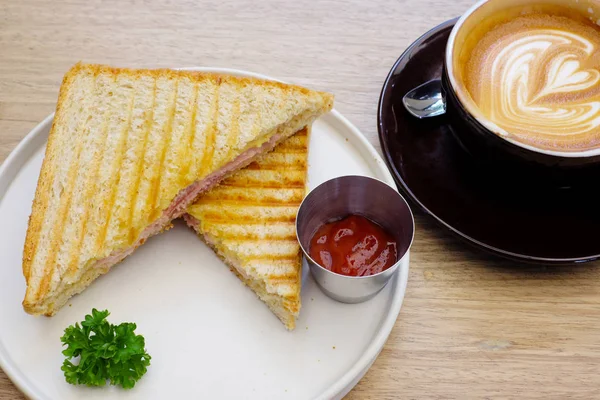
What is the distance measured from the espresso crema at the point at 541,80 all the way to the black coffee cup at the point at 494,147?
7cm

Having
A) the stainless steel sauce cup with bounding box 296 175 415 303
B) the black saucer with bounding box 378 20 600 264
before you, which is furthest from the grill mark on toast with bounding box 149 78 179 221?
the black saucer with bounding box 378 20 600 264

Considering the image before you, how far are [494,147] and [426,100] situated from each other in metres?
0.50

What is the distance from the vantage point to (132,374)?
2.07 meters

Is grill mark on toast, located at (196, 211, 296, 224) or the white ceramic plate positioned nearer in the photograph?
the white ceramic plate

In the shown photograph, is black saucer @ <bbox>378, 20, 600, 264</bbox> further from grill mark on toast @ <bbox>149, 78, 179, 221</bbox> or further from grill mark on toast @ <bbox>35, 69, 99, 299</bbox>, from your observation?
grill mark on toast @ <bbox>35, 69, 99, 299</bbox>

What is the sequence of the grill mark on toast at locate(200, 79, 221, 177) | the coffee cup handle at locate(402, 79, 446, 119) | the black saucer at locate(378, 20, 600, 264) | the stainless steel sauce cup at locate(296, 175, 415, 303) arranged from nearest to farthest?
1. the stainless steel sauce cup at locate(296, 175, 415, 303)
2. the black saucer at locate(378, 20, 600, 264)
3. the grill mark on toast at locate(200, 79, 221, 177)
4. the coffee cup handle at locate(402, 79, 446, 119)

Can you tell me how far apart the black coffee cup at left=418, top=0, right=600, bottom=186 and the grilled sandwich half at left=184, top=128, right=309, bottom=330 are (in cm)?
68

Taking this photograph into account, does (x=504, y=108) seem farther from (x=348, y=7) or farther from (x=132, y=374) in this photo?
(x=132, y=374)

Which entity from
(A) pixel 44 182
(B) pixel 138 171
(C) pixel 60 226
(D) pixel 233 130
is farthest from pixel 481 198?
(A) pixel 44 182

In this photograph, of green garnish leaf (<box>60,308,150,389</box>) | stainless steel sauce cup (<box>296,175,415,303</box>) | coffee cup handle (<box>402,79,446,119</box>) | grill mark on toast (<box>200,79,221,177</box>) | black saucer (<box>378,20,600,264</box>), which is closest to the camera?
green garnish leaf (<box>60,308,150,389</box>)

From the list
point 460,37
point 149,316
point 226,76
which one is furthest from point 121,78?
point 460,37

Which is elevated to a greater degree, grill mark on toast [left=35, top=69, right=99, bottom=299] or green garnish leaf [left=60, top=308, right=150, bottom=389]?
grill mark on toast [left=35, top=69, right=99, bottom=299]

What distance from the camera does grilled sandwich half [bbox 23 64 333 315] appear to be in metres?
2.29

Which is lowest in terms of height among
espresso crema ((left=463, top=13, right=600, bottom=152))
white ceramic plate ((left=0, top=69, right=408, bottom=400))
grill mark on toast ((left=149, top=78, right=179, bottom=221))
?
white ceramic plate ((left=0, top=69, right=408, bottom=400))
